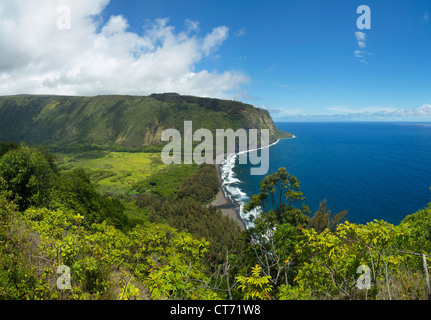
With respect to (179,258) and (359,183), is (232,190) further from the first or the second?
(179,258)

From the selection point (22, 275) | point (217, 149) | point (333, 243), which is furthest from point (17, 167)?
point (217, 149)

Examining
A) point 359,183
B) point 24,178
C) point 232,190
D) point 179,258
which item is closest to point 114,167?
point 232,190

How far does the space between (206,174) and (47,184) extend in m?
83.6

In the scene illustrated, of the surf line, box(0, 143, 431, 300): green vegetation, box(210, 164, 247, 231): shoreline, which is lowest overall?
box(210, 164, 247, 231): shoreline

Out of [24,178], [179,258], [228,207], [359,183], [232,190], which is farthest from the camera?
[232,190]

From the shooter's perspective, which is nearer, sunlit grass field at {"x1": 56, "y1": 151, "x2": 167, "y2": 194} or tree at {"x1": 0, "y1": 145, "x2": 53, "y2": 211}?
tree at {"x1": 0, "y1": 145, "x2": 53, "y2": 211}

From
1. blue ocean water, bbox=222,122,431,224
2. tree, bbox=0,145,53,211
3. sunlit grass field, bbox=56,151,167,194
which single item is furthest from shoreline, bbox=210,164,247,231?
tree, bbox=0,145,53,211

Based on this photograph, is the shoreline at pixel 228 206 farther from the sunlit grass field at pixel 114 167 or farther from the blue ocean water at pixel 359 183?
the sunlit grass field at pixel 114 167

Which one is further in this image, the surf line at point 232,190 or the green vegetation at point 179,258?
the surf line at point 232,190

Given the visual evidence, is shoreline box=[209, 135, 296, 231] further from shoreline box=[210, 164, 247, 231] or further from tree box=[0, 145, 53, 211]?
tree box=[0, 145, 53, 211]

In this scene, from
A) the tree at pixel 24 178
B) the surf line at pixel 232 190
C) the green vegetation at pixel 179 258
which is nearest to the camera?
the green vegetation at pixel 179 258

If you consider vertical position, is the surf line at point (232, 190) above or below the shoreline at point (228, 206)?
above

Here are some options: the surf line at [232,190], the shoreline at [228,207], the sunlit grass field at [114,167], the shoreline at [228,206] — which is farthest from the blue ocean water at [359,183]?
the sunlit grass field at [114,167]

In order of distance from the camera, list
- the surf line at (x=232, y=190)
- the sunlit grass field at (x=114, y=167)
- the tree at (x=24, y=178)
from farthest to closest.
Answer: the sunlit grass field at (x=114, y=167) < the surf line at (x=232, y=190) < the tree at (x=24, y=178)
